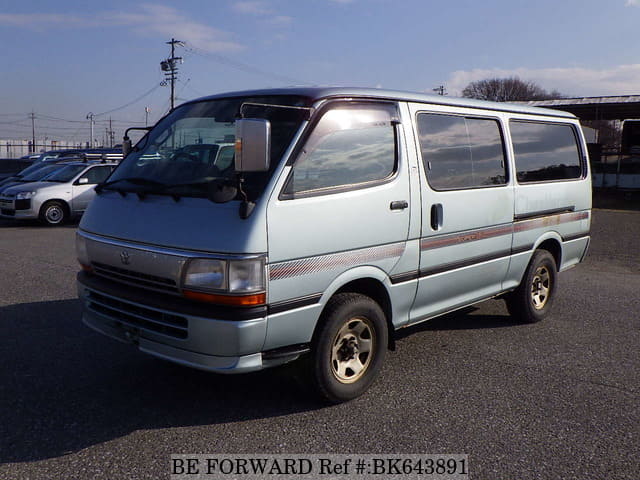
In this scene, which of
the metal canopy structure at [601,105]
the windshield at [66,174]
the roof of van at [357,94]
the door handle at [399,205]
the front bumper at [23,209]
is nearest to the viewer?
the roof of van at [357,94]

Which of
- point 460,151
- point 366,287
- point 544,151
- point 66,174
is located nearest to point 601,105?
point 66,174

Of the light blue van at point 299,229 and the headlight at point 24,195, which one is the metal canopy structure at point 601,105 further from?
the light blue van at point 299,229

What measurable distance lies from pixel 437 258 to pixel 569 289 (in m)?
4.10

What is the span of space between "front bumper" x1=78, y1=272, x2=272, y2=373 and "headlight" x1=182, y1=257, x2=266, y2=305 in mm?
75

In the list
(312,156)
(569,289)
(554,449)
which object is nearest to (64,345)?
(312,156)

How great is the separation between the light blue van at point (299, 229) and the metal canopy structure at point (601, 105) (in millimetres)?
22689

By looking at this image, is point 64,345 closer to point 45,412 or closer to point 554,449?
point 45,412

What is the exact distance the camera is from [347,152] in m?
3.95

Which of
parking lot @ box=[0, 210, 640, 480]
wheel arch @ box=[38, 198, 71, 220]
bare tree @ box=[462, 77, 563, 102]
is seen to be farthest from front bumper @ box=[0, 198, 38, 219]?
bare tree @ box=[462, 77, 563, 102]

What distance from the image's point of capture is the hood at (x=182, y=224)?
3.35 metres

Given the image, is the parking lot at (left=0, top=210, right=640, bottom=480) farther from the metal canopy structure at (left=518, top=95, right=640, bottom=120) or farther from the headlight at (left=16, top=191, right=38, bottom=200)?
the metal canopy structure at (left=518, top=95, right=640, bottom=120)

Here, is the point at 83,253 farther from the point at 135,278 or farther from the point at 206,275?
the point at 206,275

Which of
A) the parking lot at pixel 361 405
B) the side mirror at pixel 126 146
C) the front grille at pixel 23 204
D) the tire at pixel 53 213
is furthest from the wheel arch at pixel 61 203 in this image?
the side mirror at pixel 126 146

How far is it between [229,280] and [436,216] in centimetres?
186
